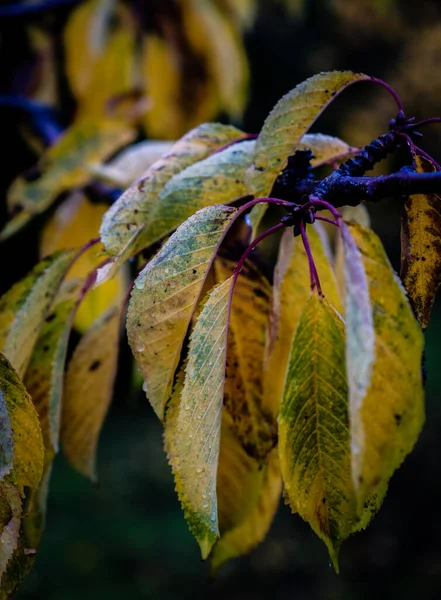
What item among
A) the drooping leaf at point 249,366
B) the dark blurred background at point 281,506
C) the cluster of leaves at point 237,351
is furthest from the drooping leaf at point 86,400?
the dark blurred background at point 281,506

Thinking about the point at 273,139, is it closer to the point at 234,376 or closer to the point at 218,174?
the point at 218,174

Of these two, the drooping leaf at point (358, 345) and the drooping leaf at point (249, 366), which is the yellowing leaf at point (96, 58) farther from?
the drooping leaf at point (358, 345)

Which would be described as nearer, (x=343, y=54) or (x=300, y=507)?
(x=300, y=507)

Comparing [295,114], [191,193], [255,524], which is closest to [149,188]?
[191,193]

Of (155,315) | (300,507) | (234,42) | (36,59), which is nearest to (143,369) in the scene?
(155,315)

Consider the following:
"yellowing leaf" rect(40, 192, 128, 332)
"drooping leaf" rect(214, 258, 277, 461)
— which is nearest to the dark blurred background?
"yellowing leaf" rect(40, 192, 128, 332)
